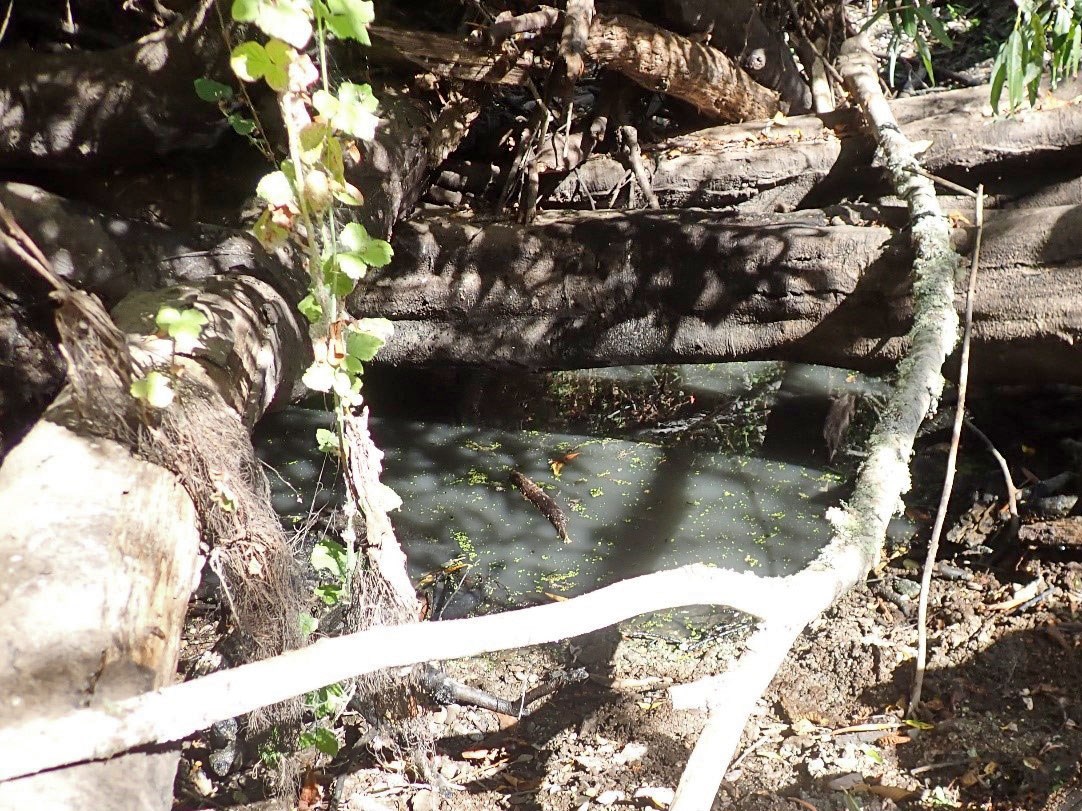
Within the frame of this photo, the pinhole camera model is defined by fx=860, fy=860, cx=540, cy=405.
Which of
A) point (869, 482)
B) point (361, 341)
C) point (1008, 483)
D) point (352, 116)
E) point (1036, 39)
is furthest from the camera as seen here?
point (1008, 483)

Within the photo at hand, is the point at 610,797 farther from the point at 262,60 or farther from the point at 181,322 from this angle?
the point at 262,60

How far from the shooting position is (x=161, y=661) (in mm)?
1566

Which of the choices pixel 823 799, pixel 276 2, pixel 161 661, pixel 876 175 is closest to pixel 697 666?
pixel 823 799

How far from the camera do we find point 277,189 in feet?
5.09

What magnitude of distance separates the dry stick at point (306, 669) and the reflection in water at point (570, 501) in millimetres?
1817

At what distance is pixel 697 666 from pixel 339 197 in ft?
6.79

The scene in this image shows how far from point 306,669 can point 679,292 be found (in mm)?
2704

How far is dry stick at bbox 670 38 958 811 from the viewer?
1494 mm

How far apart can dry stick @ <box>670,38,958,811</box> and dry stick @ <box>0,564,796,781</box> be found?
159 millimetres

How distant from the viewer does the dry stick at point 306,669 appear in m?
1.27

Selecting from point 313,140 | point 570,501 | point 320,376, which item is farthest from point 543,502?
point 313,140

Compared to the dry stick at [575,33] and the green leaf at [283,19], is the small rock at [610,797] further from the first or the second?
the dry stick at [575,33]

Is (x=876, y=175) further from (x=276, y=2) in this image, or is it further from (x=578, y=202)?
(x=276, y=2)

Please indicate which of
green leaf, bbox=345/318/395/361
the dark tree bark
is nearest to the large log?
the dark tree bark
